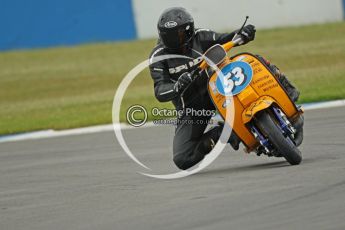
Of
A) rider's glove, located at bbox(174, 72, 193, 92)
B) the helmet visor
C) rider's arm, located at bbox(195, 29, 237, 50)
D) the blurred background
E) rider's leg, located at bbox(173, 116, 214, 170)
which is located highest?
the helmet visor

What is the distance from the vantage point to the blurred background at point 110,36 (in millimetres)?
21938

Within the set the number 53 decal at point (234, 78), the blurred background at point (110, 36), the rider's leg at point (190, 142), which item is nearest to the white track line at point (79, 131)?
the rider's leg at point (190, 142)

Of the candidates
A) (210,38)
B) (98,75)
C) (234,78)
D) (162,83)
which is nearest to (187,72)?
(162,83)

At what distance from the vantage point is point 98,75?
74.6 feet

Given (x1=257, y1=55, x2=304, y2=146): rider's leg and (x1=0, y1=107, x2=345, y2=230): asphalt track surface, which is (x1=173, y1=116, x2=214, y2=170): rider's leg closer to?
(x1=0, y1=107, x2=345, y2=230): asphalt track surface

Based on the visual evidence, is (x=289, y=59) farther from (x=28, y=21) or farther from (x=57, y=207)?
(x=57, y=207)

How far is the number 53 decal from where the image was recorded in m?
7.95

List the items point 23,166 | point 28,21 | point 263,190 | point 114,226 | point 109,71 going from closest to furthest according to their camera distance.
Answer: point 114,226, point 263,190, point 23,166, point 109,71, point 28,21

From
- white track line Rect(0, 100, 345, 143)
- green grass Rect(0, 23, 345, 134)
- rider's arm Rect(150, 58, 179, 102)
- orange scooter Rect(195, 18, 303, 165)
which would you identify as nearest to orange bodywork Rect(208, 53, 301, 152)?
orange scooter Rect(195, 18, 303, 165)

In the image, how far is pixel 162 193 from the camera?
742cm

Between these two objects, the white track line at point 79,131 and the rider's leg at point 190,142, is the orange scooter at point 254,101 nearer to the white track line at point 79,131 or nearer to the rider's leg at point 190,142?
the rider's leg at point 190,142

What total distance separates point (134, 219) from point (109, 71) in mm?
16896

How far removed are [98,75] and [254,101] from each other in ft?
49.4

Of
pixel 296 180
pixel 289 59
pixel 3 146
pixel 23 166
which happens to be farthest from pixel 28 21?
pixel 296 180
